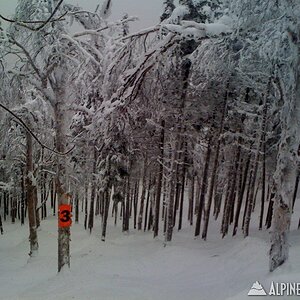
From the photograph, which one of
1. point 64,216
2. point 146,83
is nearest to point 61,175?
point 64,216

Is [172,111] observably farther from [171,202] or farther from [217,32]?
[217,32]

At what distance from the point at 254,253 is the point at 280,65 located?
22.8ft

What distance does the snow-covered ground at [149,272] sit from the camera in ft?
27.0

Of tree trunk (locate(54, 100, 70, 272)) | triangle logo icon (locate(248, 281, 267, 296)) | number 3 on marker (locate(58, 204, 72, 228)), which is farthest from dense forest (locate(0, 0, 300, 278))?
triangle logo icon (locate(248, 281, 267, 296))

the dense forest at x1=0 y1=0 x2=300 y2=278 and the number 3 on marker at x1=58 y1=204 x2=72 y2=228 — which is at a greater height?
the dense forest at x1=0 y1=0 x2=300 y2=278

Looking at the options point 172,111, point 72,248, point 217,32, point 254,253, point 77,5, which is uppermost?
point 77,5

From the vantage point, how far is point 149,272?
12.2 m

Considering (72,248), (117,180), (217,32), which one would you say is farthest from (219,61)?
(72,248)

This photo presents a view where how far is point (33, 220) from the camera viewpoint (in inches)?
637

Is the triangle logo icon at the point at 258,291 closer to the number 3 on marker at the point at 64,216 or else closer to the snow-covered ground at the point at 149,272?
the snow-covered ground at the point at 149,272

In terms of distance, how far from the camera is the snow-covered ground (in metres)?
8.23

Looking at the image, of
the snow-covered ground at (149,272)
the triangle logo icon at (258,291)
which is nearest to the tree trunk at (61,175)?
the snow-covered ground at (149,272)

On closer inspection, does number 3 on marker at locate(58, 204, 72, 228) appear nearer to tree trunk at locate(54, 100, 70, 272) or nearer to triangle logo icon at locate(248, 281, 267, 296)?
tree trunk at locate(54, 100, 70, 272)

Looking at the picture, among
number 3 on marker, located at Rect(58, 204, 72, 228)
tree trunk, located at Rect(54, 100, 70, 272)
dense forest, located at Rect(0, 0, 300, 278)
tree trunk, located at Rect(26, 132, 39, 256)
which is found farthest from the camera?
tree trunk, located at Rect(26, 132, 39, 256)
